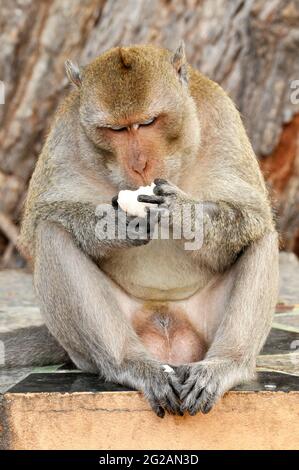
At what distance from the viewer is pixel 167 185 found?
452cm

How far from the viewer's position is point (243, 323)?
4.75 metres

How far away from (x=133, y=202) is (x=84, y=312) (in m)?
0.63

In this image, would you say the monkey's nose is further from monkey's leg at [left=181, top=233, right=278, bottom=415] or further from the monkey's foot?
the monkey's foot

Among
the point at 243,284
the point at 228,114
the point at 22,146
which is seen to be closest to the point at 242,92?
the point at 22,146

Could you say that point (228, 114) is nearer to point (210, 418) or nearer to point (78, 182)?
point (78, 182)

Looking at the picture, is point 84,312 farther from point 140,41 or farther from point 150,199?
point 140,41

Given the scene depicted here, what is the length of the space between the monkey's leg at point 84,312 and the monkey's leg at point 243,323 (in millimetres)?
252

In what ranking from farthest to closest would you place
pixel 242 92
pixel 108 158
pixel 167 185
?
pixel 242 92 < pixel 108 158 < pixel 167 185

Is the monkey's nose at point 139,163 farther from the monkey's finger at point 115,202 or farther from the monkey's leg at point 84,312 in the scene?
the monkey's leg at point 84,312

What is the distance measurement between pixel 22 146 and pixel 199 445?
5043mm

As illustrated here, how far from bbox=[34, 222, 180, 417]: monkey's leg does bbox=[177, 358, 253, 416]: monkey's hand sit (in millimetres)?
158

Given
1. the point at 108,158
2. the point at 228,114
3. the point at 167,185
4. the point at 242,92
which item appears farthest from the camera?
the point at 242,92

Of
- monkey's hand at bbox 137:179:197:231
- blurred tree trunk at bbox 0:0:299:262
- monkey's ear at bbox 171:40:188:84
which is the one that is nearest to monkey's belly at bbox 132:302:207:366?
monkey's hand at bbox 137:179:197:231

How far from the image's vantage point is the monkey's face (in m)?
4.61
